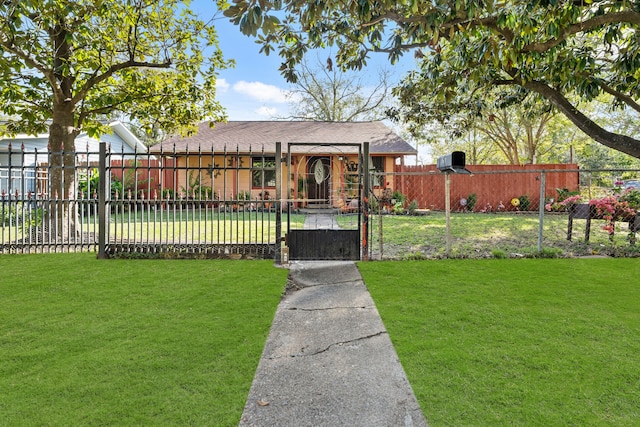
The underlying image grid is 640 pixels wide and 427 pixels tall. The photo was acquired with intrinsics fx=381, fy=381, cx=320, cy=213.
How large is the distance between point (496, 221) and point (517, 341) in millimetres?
10996

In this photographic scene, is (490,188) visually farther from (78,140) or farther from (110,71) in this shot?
(78,140)

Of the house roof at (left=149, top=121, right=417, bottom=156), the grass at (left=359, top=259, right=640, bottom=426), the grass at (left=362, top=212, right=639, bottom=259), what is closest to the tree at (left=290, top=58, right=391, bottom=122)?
the house roof at (left=149, top=121, right=417, bottom=156)

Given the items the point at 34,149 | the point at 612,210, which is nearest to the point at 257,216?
the point at 34,149

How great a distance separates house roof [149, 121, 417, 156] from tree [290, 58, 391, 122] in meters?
8.66

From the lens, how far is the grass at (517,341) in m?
2.59

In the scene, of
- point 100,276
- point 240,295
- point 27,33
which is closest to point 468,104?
point 240,295

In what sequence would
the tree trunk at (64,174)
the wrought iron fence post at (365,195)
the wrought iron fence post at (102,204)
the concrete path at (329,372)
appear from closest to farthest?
the concrete path at (329,372), the wrought iron fence post at (365,195), the wrought iron fence post at (102,204), the tree trunk at (64,174)

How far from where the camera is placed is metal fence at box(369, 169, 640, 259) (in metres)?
7.78

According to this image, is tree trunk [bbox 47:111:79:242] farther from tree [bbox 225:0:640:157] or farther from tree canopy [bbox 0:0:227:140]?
tree [bbox 225:0:640:157]

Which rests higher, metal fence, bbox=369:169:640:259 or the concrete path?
metal fence, bbox=369:169:640:259

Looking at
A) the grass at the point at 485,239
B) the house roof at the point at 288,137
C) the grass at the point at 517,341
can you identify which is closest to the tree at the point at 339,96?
the house roof at the point at 288,137

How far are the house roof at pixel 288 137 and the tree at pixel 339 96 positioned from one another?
866 cm

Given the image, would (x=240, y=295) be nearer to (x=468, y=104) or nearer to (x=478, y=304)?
(x=478, y=304)

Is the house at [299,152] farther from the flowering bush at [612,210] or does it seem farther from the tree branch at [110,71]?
the flowering bush at [612,210]
